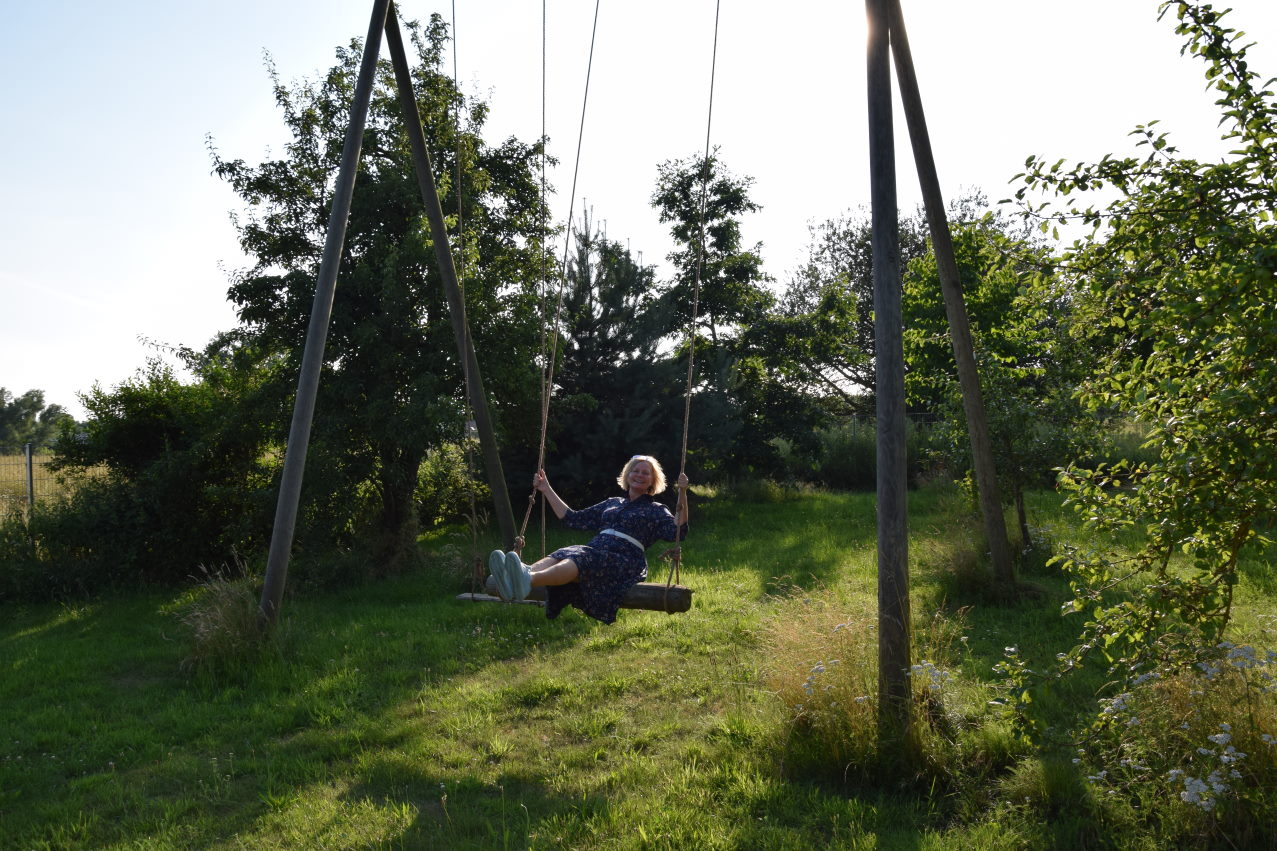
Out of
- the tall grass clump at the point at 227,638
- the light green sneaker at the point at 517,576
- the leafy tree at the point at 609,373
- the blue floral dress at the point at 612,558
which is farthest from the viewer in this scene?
the leafy tree at the point at 609,373

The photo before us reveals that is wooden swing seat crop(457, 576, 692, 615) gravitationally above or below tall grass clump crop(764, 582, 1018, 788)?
above

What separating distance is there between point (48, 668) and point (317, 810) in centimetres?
456

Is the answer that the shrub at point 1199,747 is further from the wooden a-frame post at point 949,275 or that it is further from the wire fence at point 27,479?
the wire fence at point 27,479

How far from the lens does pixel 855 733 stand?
473cm

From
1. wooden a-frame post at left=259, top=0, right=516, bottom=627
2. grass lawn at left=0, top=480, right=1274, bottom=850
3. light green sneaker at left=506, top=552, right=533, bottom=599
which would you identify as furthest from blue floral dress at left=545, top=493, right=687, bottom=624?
wooden a-frame post at left=259, top=0, right=516, bottom=627

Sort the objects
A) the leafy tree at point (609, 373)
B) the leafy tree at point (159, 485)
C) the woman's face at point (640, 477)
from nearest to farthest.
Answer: the woman's face at point (640, 477), the leafy tree at point (159, 485), the leafy tree at point (609, 373)

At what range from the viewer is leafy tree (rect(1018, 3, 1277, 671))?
306 cm

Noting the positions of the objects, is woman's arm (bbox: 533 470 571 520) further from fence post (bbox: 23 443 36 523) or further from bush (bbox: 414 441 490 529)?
fence post (bbox: 23 443 36 523)

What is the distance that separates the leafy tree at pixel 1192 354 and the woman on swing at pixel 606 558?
8.98 ft

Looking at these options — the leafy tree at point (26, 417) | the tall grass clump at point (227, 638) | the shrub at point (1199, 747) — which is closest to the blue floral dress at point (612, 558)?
the tall grass clump at point (227, 638)

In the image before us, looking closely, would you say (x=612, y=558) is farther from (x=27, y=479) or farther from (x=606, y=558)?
(x=27, y=479)

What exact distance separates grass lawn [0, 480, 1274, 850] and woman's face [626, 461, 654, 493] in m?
1.43

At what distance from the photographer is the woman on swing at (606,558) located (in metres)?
5.56

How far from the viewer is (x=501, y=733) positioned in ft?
18.8
